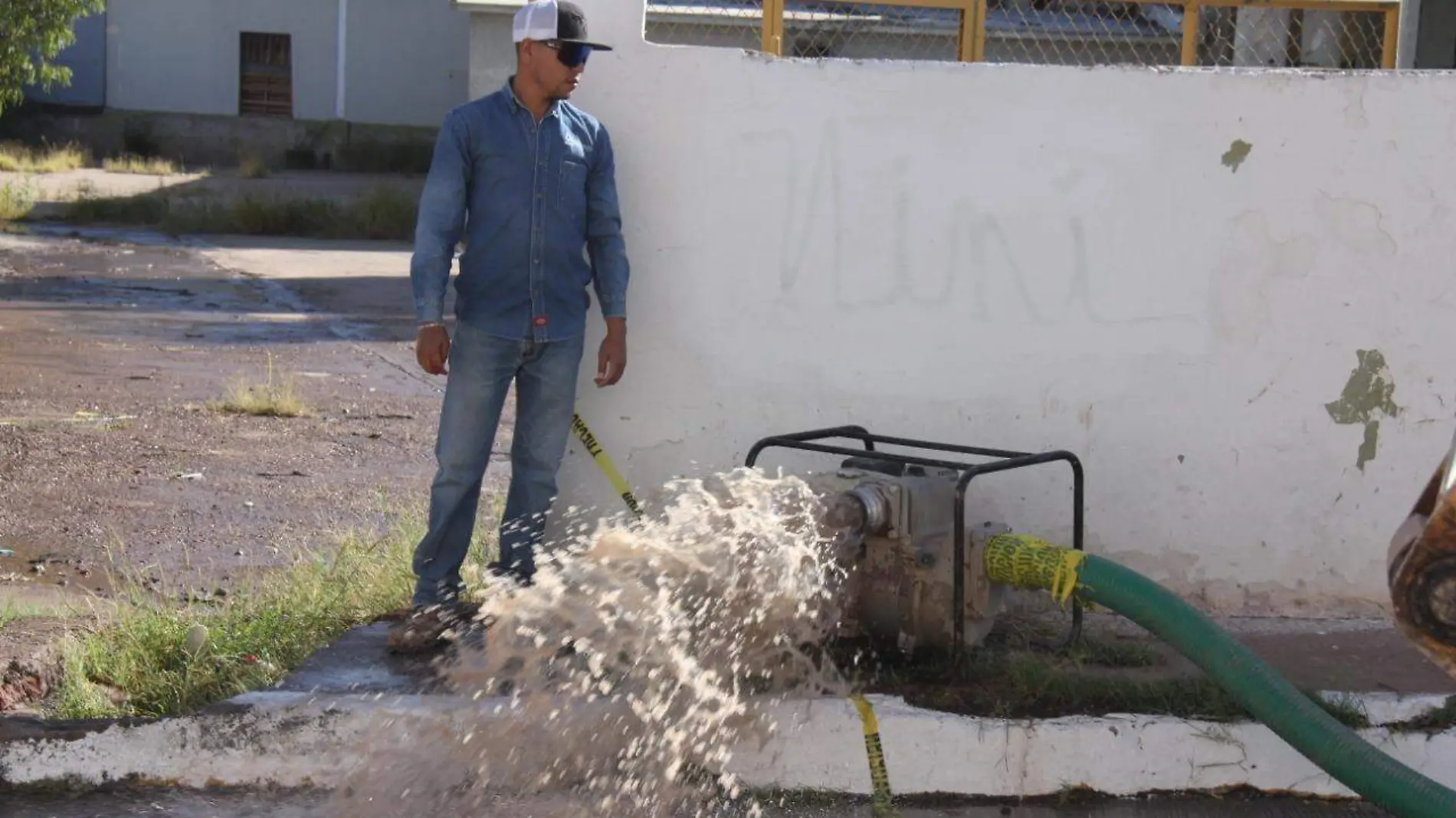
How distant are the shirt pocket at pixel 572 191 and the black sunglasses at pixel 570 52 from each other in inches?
11.9

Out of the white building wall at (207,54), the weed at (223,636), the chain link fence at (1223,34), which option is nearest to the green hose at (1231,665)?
the weed at (223,636)

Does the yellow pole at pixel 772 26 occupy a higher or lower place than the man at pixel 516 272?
higher

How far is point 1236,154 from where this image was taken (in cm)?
552

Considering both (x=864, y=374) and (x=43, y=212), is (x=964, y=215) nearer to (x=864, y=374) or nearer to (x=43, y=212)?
(x=864, y=374)

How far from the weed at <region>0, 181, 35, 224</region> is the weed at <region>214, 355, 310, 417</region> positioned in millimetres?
13880

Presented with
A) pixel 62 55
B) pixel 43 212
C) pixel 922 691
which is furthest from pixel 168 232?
pixel 922 691

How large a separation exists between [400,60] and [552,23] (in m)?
32.1

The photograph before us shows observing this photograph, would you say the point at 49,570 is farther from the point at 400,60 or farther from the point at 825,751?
the point at 400,60

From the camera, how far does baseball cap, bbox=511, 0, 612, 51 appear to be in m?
4.85

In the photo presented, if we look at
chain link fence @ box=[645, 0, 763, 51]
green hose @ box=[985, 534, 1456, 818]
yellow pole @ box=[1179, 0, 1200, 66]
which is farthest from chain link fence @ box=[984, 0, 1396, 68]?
green hose @ box=[985, 534, 1456, 818]

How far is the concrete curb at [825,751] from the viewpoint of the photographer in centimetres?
445

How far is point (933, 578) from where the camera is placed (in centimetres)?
475

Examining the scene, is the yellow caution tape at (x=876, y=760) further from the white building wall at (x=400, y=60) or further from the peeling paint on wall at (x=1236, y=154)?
the white building wall at (x=400, y=60)

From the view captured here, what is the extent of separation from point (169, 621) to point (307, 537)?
1.79 metres
